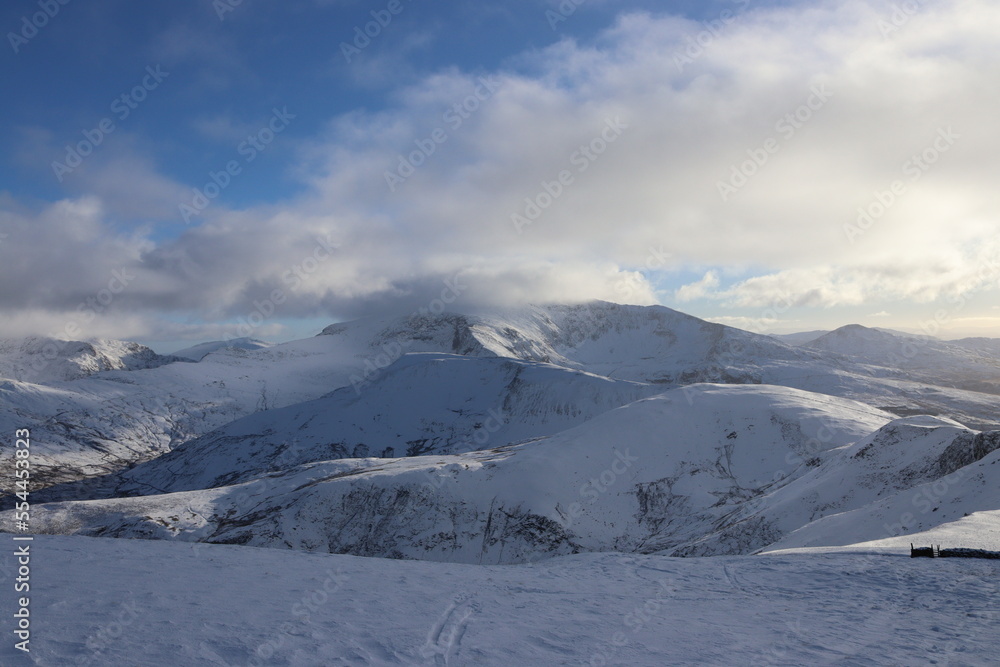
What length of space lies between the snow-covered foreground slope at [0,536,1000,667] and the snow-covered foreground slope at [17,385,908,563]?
1310 inches

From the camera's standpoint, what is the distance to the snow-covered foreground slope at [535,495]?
53531 mm

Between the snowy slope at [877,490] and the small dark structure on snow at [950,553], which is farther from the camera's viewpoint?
the snowy slope at [877,490]

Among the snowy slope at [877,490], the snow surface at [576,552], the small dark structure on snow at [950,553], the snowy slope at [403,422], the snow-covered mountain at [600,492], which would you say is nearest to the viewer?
the snow surface at [576,552]

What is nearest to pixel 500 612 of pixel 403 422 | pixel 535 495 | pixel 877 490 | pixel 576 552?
pixel 877 490

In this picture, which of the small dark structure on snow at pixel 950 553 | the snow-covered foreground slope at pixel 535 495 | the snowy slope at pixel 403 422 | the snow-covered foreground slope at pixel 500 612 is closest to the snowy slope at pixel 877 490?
the snow-covered foreground slope at pixel 535 495

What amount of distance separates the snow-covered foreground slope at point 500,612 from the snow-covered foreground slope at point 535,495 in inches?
1310

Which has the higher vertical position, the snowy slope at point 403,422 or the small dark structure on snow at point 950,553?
the small dark structure on snow at point 950,553

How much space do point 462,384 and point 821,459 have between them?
10192cm

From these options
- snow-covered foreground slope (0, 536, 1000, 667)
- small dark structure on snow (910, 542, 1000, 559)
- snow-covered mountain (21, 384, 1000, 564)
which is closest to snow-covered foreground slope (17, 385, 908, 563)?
snow-covered mountain (21, 384, 1000, 564)

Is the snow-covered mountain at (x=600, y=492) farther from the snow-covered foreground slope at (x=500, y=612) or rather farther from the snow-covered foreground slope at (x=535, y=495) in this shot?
the snow-covered foreground slope at (x=500, y=612)

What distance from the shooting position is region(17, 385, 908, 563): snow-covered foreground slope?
53.5 meters

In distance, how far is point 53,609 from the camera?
11.5 meters

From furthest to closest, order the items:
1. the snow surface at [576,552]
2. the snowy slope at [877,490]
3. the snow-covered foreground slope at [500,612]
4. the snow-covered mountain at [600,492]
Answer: the snow-covered mountain at [600,492]
the snowy slope at [877,490]
the snow surface at [576,552]
the snow-covered foreground slope at [500,612]

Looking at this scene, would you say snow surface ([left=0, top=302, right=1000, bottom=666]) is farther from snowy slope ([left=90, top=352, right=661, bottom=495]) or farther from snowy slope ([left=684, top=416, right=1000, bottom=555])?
snowy slope ([left=90, top=352, right=661, bottom=495])
